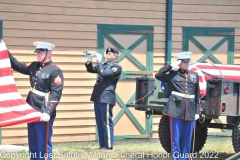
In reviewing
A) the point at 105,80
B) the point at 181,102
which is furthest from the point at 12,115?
the point at 105,80

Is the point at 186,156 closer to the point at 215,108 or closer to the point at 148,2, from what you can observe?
the point at 215,108

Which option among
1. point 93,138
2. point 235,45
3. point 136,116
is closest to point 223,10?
point 235,45

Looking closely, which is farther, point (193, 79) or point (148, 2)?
point (148, 2)

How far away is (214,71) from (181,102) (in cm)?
130

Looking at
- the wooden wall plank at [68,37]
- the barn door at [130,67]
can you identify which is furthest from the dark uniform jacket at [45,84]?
the barn door at [130,67]

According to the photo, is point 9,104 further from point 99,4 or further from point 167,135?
point 99,4

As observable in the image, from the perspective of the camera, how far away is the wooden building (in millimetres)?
12773

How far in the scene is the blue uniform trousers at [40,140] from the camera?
911cm

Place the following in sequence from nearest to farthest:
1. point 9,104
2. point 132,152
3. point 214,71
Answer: point 9,104 < point 214,71 < point 132,152

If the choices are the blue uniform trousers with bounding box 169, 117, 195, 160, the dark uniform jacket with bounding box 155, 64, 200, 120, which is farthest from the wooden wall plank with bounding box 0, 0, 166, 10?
the blue uniform trousers with bounding box 169, 117, 195, 160

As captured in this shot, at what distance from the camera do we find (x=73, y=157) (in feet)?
35.7

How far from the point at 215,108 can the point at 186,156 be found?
33.5 inches

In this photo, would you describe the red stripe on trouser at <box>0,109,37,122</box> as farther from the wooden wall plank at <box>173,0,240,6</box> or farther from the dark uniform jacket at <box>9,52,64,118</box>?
the wooden wall plank at <box>173,0,240,6</box>

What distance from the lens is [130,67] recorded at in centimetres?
1380
